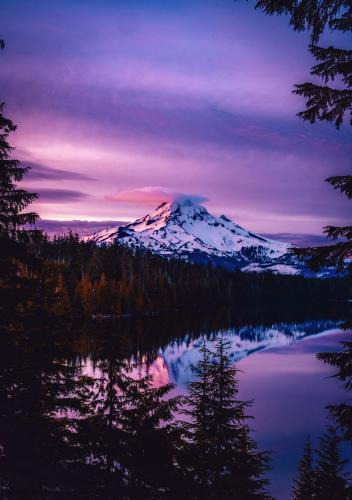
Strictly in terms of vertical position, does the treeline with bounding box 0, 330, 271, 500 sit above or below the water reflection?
above

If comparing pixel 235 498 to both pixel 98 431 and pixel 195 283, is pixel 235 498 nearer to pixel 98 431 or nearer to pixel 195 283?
pixel 98 431

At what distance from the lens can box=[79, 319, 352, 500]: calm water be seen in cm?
3169

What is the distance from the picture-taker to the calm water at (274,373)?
31.7 meters

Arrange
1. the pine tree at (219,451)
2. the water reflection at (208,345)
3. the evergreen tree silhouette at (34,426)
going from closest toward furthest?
the evergreen tree silhouette at (34,426) → the pine tree at (219,451) → the water reflection at (208,345)

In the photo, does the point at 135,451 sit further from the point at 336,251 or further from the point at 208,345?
the point at 208,345

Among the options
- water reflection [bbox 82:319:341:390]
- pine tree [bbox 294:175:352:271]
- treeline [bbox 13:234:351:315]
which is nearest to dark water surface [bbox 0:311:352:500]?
water reflection [bbox 82:319:341:390]

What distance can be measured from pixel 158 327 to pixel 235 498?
83455 millimetres

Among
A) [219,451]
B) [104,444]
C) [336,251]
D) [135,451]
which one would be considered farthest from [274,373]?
[336,251]

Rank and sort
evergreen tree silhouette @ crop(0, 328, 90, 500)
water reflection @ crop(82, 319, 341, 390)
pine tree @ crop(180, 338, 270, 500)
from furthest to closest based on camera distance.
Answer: water reflection @ crop(82, 319, 341, 390) < pine tree @ crop(180, 338, 270, 500) < evergreen tree silhouette @ crop(0, 328, 90, 500)

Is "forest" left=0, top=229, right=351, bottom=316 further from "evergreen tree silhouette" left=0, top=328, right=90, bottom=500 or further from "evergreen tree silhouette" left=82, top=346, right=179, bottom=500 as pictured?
"evergreen tree silhouette" left=82, top=346, right=179, bottom=500

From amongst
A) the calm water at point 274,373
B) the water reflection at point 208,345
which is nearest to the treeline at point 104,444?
the calm water at point 274,373

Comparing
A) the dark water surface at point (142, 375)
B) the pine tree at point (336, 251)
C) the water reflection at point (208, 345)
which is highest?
the pine tree at point (336, 251)

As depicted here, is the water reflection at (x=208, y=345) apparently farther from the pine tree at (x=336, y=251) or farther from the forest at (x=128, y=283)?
the pine tree at (x=336, y=251)

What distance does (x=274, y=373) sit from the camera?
57.2 m
